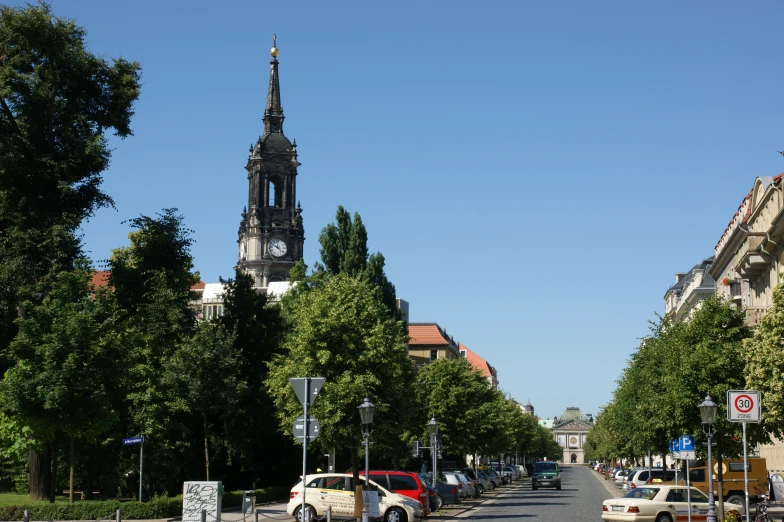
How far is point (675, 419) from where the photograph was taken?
40.4 metres

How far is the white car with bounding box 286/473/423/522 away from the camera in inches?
1312

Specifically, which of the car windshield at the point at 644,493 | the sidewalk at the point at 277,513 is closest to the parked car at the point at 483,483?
the sidewalk at the point at 277,513

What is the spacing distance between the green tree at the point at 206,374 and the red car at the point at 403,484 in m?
11.6

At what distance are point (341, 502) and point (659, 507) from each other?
9848 mm

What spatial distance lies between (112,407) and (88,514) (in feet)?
17.4

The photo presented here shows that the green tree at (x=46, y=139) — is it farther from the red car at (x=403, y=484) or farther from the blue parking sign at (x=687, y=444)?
the blue parking sign at (x=687, y=444)

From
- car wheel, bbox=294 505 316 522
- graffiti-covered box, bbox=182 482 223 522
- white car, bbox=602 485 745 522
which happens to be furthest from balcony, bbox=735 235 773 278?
graffiti-covered box, bbox=182 482 223 522

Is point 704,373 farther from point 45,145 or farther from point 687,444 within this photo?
point 45,145

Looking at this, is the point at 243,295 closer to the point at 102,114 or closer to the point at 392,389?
the point at 102,114

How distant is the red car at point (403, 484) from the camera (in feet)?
120

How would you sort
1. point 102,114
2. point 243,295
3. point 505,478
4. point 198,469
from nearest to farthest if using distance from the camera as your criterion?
point 102,114, point 198,469, point 243,295, point 505,478

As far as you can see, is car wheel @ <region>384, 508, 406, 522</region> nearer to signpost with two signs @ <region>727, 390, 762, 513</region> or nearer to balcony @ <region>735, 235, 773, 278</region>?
signpost with two signs @ <region>727, 390, 762, 513</region>

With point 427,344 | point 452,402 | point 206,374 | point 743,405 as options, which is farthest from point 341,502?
point 427,344

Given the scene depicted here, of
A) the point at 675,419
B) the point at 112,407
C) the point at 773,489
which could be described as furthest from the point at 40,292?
the point at 773,489
